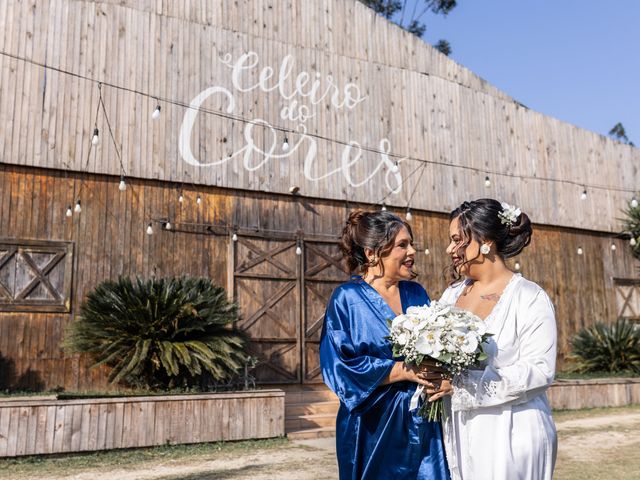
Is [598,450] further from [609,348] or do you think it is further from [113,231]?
[113,231]

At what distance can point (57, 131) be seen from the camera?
37.6 feet

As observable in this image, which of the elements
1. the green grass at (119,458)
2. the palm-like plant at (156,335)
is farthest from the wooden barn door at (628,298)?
the green grass at (119,458)

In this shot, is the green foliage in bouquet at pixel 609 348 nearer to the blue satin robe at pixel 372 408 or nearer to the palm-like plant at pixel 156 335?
the palm-like plant at pixel 156 335

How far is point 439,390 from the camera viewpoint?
114 inches

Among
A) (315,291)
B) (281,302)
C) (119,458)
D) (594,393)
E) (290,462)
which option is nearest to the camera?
(290,462)

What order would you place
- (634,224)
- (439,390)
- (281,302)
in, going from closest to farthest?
(439,390) → (281,302) → (634,224)

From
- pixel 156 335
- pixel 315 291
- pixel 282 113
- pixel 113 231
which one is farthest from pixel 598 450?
pixel 282 113

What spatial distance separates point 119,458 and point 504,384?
6.24 m

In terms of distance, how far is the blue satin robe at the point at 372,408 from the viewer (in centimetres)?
310

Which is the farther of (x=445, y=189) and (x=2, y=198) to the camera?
(x=445, y=189)

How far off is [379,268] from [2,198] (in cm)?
939

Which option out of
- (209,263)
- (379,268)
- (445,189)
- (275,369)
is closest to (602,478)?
(379,268)

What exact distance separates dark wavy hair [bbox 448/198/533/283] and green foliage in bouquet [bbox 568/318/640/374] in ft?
40.8

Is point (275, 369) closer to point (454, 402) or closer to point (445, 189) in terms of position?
point (445, 189)
